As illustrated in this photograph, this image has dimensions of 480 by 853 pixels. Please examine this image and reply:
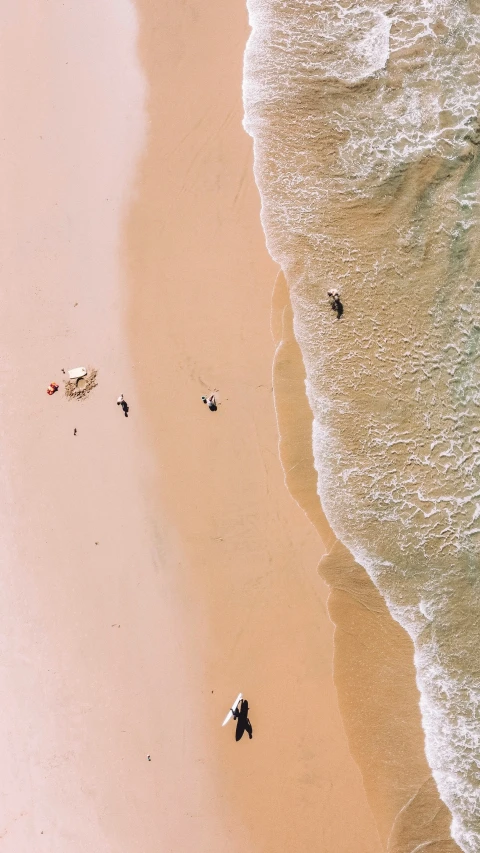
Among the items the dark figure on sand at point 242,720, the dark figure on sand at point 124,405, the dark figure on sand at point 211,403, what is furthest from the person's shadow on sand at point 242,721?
the dark figure on sand at point 124,405

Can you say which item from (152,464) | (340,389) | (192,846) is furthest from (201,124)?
(192,846)

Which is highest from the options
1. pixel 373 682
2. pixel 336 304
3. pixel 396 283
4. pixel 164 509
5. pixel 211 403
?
pixel 396 283

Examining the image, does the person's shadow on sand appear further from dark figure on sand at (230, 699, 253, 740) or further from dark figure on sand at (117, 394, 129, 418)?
dark figure on sand at (117, 394, 129, 418)

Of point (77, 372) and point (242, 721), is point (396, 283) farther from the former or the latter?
Answer: point (242, 721)

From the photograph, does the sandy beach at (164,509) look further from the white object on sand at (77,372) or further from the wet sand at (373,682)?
the white object on sand at (77,372)

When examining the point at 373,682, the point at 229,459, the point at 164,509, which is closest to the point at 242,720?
the point at 373,682

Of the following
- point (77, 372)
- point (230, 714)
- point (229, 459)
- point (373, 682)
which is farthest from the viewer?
point (77, 372)

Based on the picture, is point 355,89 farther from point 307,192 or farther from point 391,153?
point 307,192

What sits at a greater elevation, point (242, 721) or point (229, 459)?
point (229, 459)
